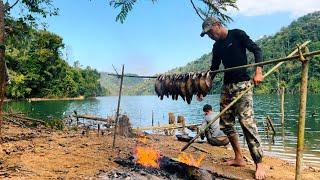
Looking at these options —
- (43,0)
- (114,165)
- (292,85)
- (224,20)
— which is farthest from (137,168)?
(292,85)

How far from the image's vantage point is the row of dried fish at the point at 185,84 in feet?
23.6

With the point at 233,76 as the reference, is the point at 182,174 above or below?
below

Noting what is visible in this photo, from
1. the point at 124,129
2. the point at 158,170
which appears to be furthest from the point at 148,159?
the point at 124,129

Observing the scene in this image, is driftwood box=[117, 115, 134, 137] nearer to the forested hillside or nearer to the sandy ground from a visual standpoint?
the sandy ground

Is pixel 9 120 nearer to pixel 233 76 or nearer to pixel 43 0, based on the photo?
pixel 43 0

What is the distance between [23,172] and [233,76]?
4.09 metres

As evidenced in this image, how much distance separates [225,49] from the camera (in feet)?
25.1

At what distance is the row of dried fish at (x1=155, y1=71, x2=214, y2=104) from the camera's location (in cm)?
720

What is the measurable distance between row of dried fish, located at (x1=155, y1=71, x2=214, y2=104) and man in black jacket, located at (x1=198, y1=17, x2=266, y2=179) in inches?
15.5

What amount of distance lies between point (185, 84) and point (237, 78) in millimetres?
994

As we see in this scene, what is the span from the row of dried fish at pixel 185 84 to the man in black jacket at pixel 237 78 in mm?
395

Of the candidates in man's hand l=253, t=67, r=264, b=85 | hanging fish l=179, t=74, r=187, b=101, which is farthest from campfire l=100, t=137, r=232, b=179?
man's hand l=253, t=67, r=264, b=85

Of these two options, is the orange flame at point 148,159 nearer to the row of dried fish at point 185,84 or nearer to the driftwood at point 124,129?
the row of dried fish at point 185,84

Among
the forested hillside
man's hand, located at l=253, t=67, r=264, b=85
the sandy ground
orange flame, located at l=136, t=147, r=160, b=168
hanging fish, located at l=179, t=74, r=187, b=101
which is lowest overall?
the sandy ground
